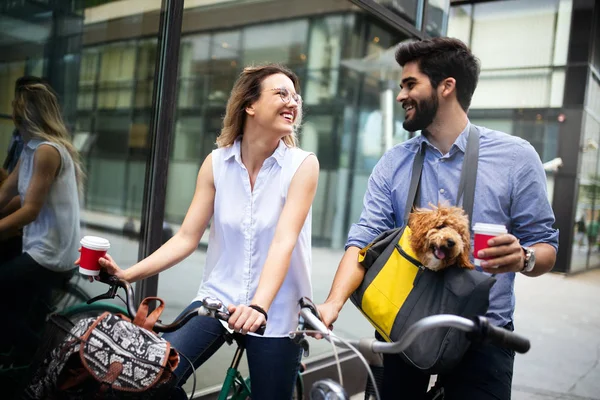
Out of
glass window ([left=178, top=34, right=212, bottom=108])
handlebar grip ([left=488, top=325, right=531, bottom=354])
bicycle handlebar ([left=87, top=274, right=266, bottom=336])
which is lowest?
bicycle handlebar ([left=87, top=274, right=266, bottom=336])

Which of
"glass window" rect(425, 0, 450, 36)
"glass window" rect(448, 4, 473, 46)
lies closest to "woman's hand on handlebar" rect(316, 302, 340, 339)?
"glass window" rect(425, 0, 450, 36)

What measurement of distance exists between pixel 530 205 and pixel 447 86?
1.77 feet

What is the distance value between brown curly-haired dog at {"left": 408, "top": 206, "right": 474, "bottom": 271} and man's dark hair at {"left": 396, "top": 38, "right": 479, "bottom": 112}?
0.60 m

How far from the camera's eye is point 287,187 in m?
2.40

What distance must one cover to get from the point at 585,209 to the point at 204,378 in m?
17.6

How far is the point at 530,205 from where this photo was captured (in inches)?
84.3

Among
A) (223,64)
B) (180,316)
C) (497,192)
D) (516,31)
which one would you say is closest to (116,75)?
(223,64)

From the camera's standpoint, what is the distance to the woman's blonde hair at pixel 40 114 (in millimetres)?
3201

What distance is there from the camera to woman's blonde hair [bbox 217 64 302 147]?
252 centimetres

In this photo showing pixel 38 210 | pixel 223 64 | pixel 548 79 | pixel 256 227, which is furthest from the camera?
pixel 548 79

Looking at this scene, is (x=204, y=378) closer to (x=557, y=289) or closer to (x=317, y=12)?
(x=317, y=12)

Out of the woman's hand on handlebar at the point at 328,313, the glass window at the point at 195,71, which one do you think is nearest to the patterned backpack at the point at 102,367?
the woman's hand on handlebar at the point at 328,313

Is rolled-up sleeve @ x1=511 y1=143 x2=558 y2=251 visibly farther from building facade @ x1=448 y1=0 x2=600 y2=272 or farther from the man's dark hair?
building facade @ x1=448 y1=0 x2=600 y2=272

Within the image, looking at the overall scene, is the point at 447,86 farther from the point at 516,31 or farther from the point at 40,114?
the point at 516,31
